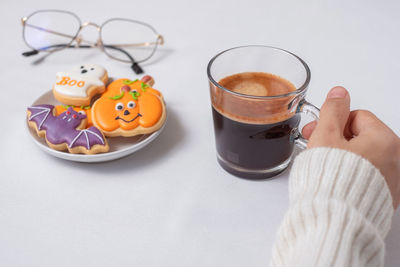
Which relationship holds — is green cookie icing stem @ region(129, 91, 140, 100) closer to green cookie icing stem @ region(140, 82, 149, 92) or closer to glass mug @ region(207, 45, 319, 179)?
green cookie icing stem @ region(140, 82, 149, 92)

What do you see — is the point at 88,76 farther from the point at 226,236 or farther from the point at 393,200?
the point at 393,200

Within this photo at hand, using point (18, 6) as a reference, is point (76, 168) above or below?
below

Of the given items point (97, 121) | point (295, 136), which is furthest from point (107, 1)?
point (295, 136)

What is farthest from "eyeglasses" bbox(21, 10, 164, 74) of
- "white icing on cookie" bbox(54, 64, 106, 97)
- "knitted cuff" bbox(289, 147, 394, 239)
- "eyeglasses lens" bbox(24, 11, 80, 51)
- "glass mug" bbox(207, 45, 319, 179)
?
"knitted cuff" bbox(289, 147, 394, 239)

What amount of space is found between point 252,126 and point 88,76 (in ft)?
1.39

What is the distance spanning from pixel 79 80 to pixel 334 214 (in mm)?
615

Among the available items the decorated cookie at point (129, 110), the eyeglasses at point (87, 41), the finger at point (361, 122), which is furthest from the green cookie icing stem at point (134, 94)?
the finger at point (361, 122)

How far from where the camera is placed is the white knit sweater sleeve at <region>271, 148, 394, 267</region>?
1.38 ft

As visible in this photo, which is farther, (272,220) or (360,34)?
(360,34)

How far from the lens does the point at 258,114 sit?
0.61 meters

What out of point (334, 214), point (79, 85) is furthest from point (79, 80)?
point (334, 214)

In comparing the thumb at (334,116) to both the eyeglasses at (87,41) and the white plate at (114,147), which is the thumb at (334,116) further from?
the eyeglasses at (87,41)

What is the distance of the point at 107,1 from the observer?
1360mm

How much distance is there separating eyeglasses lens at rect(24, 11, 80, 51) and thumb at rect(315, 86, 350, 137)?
891mm
